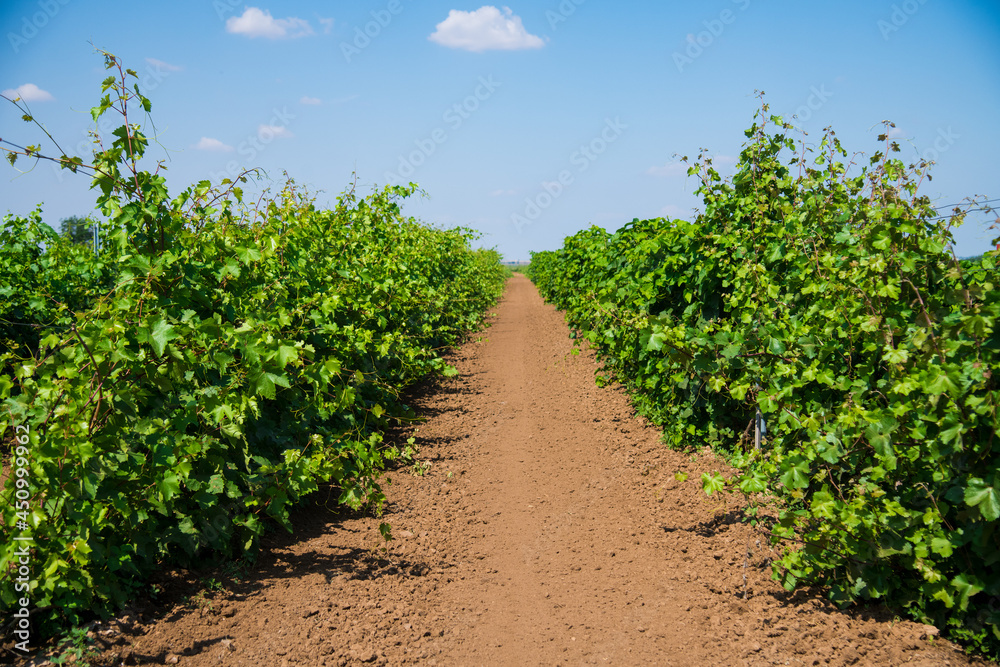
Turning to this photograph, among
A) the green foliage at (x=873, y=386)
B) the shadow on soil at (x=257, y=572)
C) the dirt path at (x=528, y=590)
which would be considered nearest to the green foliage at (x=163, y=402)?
A: the shadow on soil at (x=257, y=572)

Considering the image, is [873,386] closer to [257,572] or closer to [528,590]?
[528,590]

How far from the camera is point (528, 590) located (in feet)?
12.5

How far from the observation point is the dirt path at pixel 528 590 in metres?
3.12

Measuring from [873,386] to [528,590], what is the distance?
236 centimetres

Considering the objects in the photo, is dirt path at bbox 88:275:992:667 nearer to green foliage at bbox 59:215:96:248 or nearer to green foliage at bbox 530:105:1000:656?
green foliage at bbox 530:105:1000:656

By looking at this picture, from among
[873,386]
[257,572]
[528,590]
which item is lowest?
[528,590]

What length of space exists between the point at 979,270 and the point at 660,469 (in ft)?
10.3

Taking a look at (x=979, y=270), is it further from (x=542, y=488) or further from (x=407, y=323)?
(x=407, y=323)

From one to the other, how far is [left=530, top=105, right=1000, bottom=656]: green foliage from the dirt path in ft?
1.12

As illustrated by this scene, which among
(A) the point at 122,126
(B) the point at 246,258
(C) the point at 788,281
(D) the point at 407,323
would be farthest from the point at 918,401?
(D) the point at 407,323

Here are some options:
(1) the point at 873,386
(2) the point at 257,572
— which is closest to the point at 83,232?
(2) the point at 257,572

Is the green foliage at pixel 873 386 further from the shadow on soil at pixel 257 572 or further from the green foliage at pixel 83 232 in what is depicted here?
the green foliage at pixel 83 232

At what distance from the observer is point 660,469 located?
5.58m

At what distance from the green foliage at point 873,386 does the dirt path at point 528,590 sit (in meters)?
0.34
